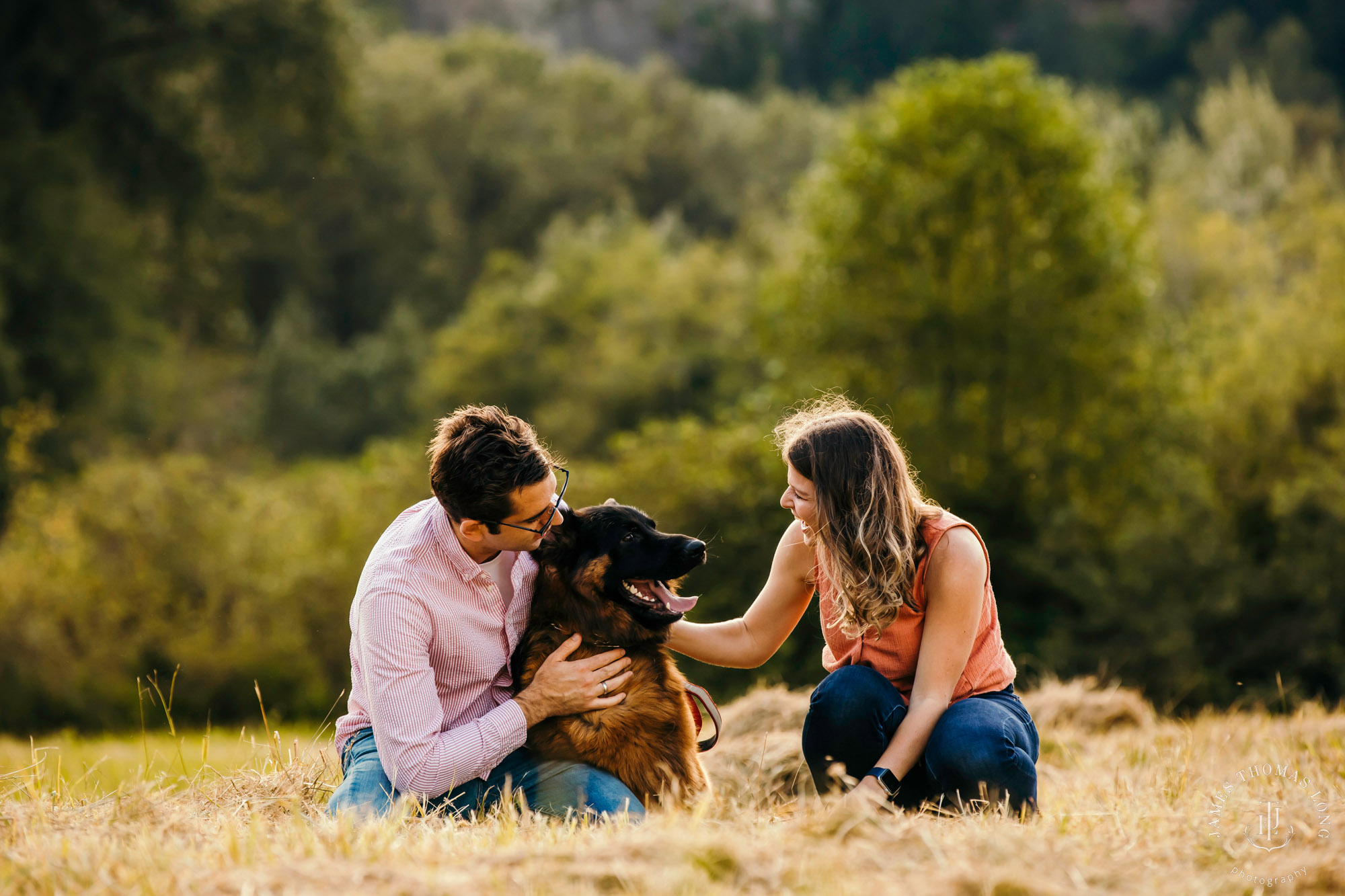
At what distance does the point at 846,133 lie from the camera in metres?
16.1

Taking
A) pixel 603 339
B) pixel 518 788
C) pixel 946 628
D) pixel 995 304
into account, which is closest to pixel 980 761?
pixel 946 628

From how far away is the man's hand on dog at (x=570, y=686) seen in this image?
3311 mm

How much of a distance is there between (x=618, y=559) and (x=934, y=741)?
44.0 inches

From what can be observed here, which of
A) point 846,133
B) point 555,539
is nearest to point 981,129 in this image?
→ point 846,133

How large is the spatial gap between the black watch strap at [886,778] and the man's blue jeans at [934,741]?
4.8 inches

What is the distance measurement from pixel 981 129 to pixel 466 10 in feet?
186

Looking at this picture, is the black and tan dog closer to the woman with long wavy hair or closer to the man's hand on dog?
the man's hand on dog

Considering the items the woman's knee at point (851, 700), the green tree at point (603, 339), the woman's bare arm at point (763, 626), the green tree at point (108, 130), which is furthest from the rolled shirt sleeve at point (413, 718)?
the green tree at point (603, 339)

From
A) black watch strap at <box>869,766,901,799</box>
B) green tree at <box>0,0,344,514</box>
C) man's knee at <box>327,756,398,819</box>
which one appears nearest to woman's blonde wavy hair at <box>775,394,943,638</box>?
black watch strap at <box>869,766,901,799</box>

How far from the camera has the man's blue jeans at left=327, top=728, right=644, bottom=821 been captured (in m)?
3.20

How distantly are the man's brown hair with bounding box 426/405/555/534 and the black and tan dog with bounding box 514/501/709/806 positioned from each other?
0.96 ft

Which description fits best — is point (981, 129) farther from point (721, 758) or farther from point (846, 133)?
point (721, 758)

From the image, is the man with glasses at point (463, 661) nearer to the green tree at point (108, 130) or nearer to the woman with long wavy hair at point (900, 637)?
the woman with long wavy hair at point (900, 637)

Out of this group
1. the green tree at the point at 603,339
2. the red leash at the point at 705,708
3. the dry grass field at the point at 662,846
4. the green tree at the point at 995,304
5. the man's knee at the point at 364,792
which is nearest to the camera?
the dry grass field at the point at 662,846
